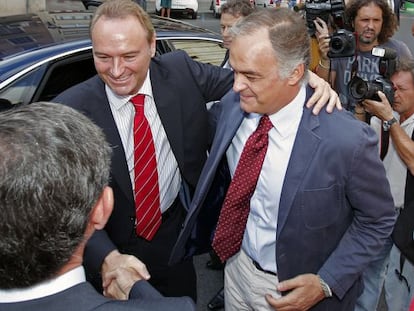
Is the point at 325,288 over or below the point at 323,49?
below

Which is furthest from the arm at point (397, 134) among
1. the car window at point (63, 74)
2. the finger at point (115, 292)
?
the car window at point (63, 74)

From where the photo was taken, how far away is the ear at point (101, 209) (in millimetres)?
1159

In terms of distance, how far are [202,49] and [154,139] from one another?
2321 mm

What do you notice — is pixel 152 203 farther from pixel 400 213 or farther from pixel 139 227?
pixel 400 213

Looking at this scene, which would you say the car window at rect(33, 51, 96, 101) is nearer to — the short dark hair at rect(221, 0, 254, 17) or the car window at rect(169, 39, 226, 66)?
the car window at rect(169, 39, 226, 66)

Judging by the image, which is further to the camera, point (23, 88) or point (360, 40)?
point (360, 40)

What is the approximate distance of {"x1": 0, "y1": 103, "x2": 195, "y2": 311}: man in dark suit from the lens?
3.24ft

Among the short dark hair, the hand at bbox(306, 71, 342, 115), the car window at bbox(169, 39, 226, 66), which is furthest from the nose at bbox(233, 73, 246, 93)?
the car window at bbox(169, 39, 226, 66)

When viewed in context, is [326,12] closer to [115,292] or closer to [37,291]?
[115,292]

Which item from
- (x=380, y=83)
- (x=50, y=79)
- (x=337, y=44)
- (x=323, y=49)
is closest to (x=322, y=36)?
(x=323, y=49)

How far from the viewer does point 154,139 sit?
219 cm

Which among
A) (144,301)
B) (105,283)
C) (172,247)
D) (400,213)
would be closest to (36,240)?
(144,301)

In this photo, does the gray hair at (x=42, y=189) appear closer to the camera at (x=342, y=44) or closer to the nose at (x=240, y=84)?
the nose at (x=240, y=84)

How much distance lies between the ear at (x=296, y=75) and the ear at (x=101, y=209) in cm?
88
